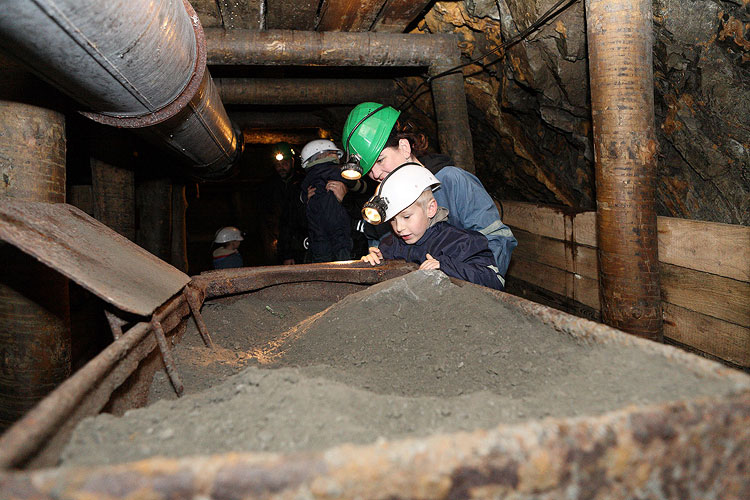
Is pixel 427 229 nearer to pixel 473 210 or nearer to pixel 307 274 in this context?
pixel 473 210

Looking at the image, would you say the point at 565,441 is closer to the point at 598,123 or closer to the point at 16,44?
the point at 16,44

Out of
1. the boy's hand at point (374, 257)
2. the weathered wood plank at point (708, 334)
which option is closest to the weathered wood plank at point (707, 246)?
the weathered wood plank at point (708, 334)

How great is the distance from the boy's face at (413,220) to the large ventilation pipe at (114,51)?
1.39 meters

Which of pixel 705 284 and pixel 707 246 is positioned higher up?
pixel 707 246

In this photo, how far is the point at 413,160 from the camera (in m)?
3.47

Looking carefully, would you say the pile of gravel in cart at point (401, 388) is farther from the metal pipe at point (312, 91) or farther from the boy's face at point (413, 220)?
the metal pipe at point (312, 91)

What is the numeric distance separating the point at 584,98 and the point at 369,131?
1.79 m

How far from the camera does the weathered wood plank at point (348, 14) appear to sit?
3766 mm

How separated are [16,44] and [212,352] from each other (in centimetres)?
132

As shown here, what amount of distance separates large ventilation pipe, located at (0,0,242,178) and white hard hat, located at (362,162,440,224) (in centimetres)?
121

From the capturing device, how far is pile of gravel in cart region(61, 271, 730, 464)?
3.05 ft

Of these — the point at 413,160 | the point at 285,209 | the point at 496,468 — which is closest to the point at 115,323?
the point at 496,468

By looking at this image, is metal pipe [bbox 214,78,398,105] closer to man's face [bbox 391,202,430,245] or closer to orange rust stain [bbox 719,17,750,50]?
man's face [bbox 391,202,430,245]

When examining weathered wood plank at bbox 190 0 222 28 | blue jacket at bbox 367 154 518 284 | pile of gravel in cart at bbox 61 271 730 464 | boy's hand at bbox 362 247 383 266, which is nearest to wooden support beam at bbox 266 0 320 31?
weathered wood plank at bbox 190 0 222 28
